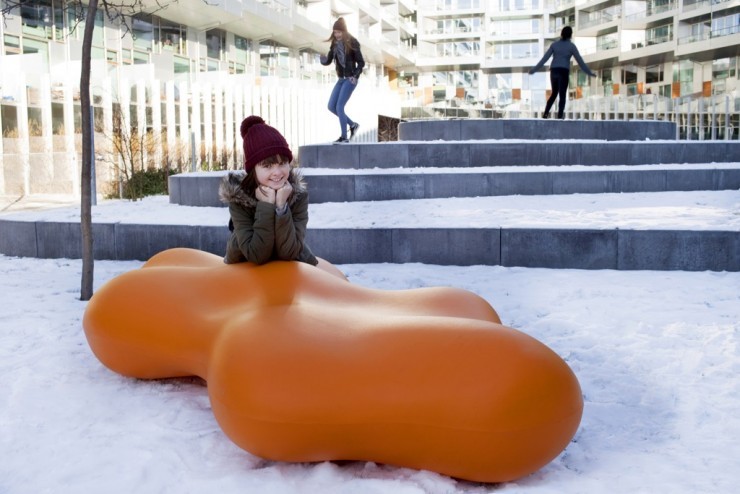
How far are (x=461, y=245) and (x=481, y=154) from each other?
412cm

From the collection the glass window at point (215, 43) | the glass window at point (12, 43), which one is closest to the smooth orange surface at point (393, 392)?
the glass window at point (12, 43)

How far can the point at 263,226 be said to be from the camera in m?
3.68

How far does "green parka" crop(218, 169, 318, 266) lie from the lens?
3686 mm

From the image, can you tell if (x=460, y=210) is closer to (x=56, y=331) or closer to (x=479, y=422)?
(x=56, y=331)

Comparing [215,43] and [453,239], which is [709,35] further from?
[453,239]

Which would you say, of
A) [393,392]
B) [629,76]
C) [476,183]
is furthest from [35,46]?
[629,76]

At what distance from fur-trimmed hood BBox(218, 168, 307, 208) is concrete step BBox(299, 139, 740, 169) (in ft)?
21.8

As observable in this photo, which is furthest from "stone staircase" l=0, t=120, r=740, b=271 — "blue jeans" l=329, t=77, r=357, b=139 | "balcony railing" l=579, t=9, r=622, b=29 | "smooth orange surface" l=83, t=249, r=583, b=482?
"balcony railing" l=579, t=9, r=622, b=29

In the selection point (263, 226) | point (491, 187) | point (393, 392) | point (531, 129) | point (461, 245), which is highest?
point (531, 129)

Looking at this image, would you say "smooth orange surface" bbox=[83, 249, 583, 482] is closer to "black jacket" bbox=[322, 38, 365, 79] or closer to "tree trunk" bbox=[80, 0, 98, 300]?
"tree trunk" bbox=[80, 0, 98, 300]

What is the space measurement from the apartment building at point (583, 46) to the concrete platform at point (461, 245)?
34.7 meters

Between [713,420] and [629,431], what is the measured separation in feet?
1.24

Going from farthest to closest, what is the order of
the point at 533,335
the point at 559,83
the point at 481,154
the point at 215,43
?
the point at 215,43, the point at 559,83, the point at 481,154, the point at 533,335

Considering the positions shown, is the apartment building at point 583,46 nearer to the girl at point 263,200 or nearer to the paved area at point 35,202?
the paved area at point 35,202
